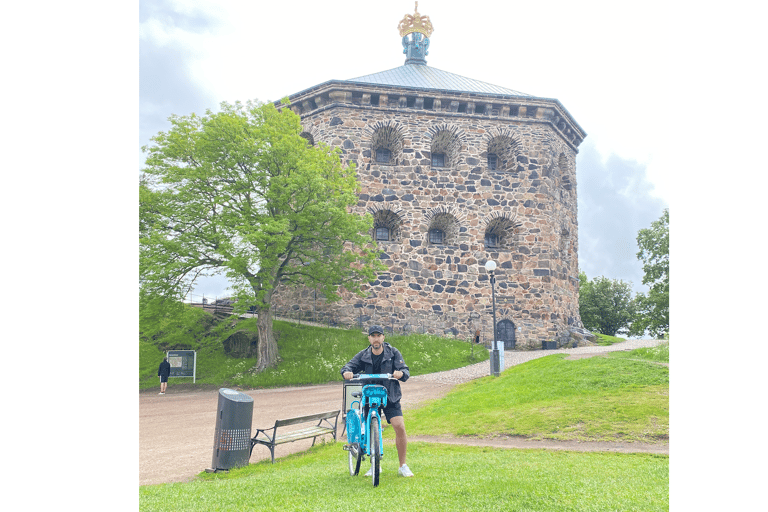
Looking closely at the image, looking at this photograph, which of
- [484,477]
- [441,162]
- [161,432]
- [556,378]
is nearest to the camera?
[484,477]

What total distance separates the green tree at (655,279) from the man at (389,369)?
19.4m

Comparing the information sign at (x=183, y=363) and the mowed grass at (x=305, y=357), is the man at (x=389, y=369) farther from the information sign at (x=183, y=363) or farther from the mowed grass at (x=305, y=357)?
the information sign at (x=183, y=363)

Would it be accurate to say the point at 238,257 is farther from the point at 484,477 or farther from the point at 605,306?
the point at 605,306

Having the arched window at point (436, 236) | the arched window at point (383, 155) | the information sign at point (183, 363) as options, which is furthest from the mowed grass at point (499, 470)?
the arched window at point (383, 155)

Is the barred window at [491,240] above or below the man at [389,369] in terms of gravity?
above

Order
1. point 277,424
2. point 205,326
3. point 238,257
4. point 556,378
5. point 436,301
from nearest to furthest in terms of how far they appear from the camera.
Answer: point 277,424, point 556,378, point 238,257, point 205,326, point 436,301

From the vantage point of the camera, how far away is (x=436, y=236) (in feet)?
74.9

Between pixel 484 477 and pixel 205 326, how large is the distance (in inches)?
637

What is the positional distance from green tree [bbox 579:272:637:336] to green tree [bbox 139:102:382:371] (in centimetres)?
2692

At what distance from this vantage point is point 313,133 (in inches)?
887

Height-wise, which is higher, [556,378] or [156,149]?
[156,149]

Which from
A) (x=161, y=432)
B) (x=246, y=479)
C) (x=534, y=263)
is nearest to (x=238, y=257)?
(x=161, y=432)

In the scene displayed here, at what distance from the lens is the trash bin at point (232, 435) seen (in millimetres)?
6148

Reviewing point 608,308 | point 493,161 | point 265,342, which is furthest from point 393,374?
point 608,308
